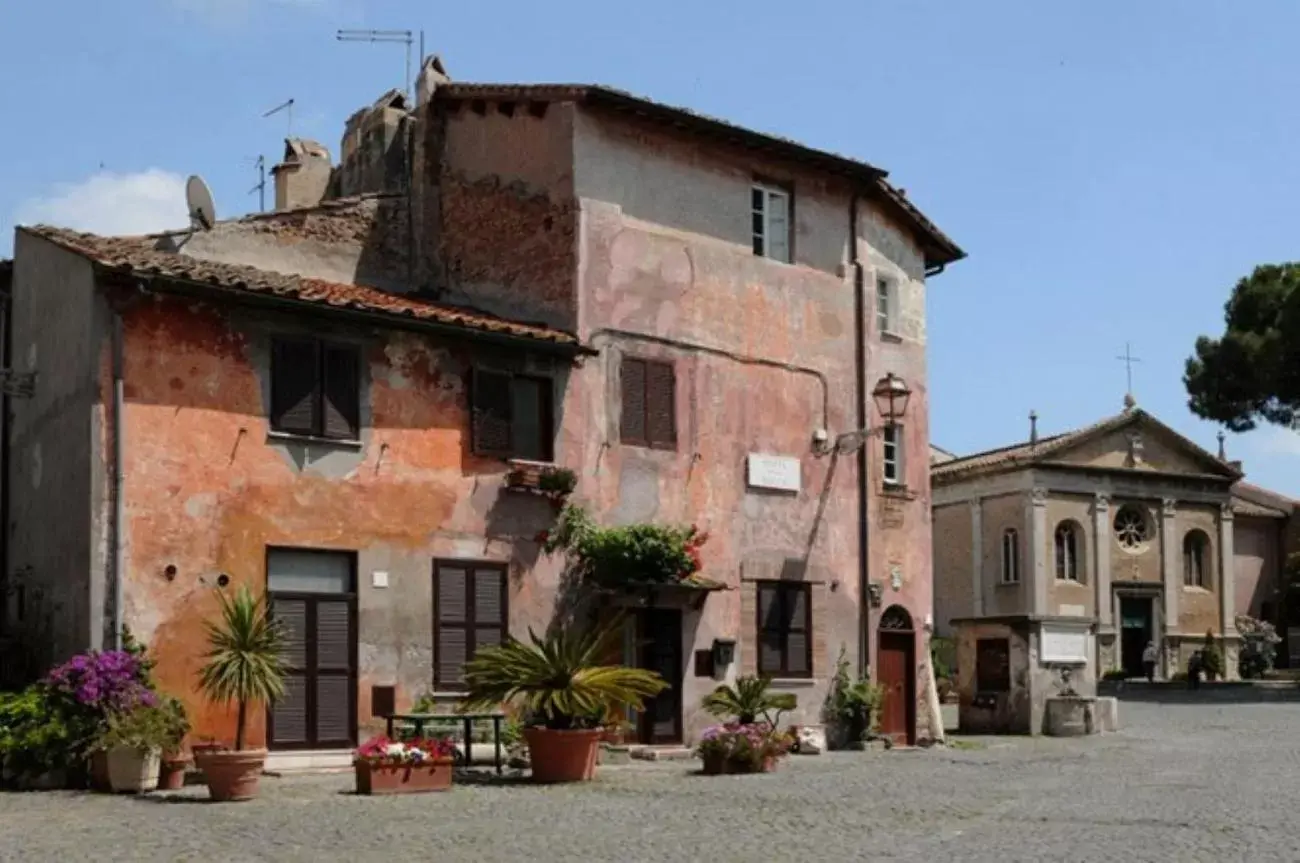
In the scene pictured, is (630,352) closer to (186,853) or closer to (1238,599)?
(186,853)

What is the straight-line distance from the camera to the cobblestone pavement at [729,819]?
12.1 metres

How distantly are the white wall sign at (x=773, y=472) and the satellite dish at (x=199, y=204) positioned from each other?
26.2 feet

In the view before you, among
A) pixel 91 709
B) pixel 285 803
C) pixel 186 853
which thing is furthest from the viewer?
pixel 91 709

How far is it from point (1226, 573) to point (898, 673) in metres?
35.0

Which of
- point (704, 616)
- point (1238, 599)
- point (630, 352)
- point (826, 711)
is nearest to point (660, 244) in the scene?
point (630, 352)

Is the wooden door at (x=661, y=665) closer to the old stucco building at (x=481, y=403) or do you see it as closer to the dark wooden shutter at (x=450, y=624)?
the old stucco building at (x=481, y=403)

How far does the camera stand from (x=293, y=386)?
63.1ft

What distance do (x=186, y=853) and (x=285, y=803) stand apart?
10.9 ft

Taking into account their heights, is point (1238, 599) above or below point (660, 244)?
below

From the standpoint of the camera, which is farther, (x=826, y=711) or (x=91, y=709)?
(x=826, y=711)

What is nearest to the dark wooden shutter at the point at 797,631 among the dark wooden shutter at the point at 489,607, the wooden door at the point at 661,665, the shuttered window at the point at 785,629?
the shuttered window at the point at 785,629

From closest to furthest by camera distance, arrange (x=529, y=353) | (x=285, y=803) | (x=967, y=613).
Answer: (x=285, y=803) → (x=529, y=353) → (x=967, y=613)

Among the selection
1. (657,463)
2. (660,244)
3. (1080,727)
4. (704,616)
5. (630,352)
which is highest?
(660,244)

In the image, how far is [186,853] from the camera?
12.0 metres
